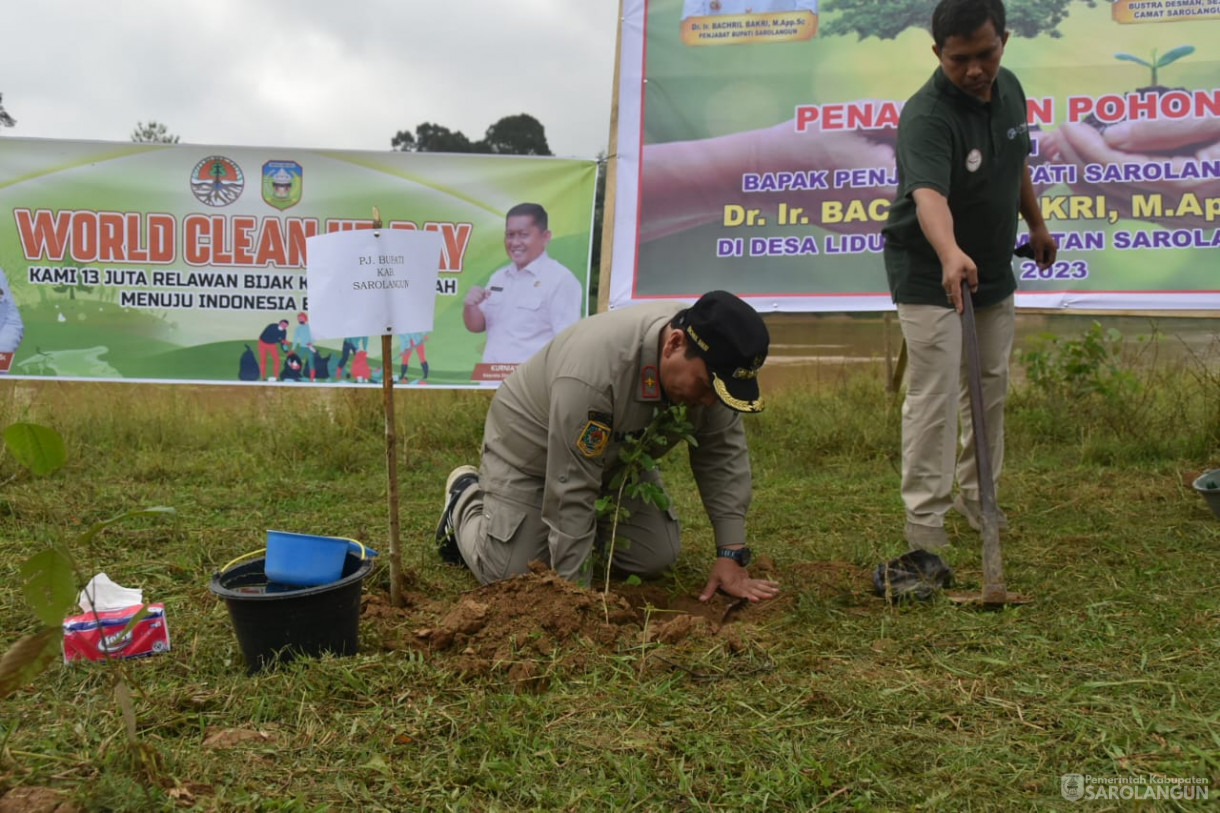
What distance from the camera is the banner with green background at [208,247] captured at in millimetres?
6051

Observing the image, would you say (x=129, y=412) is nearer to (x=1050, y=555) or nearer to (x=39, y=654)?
(x=39, y=654)

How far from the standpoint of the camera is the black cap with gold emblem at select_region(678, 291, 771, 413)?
255cm

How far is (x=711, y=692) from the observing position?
7.50 ft

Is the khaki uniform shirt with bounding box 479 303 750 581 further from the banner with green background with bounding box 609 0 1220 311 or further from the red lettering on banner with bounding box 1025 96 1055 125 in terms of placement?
the red lettering on banner with bounding box 1025 96 1055 125

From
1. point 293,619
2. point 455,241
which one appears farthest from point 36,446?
point 455,241

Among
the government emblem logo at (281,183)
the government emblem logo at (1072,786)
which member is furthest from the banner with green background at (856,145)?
the government emblem logo at (1072,786)

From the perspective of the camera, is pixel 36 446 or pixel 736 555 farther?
pixel 736 555

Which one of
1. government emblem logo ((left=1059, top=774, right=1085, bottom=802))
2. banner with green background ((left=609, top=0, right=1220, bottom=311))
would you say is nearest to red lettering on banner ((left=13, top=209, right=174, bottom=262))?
banner with green background ((left=609, top=0, right=1220, bottom=311))

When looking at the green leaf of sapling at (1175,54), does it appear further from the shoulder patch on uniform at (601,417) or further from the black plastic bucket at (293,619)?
the black plastic bucket at (293,619)

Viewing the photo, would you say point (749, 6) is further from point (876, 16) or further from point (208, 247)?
point (208, 247)

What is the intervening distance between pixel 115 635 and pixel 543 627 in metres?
1.11

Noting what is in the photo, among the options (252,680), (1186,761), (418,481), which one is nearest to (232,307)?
(418,481)

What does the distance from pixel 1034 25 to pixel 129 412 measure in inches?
234

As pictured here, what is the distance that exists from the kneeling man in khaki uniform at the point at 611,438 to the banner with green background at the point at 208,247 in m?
2.76
